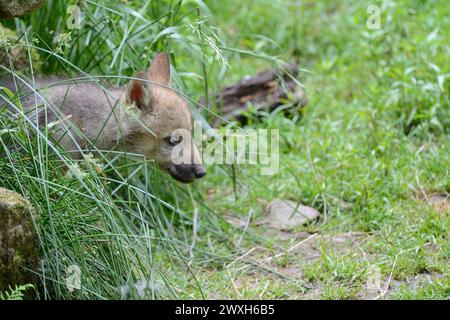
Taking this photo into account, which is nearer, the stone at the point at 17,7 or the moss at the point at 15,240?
the moss at the point at 15,240

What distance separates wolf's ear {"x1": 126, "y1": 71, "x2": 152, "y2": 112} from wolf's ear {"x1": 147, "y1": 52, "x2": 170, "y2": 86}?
0.56 feet

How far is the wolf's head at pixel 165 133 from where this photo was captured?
526 cm

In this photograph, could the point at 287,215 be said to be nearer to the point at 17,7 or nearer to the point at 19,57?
the point at 19,57

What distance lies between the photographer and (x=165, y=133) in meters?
5.29

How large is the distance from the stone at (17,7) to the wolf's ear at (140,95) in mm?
750

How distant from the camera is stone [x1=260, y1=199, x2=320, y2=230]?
18.5 ft

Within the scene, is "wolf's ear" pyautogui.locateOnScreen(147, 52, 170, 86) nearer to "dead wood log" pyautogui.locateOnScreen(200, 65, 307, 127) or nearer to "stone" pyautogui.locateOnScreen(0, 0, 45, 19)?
"stone" pyautogui.locateOnScreen(0, 0, 45, 19)

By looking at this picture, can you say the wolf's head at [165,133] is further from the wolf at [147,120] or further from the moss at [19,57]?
the moss at [19,57]

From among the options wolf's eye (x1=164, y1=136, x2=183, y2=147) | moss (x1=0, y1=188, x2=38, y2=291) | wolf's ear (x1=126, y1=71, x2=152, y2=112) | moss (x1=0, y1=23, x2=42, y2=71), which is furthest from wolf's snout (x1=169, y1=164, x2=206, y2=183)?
moss (x1=0, y1=188, x2=38, y2=291)

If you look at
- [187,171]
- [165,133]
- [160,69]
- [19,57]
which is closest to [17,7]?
[19,57]

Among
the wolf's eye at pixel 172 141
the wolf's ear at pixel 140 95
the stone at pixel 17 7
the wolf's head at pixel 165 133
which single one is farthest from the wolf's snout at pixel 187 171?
the stone at pixel 17 7

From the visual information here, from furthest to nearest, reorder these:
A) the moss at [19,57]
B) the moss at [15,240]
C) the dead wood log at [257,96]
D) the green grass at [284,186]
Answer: the dead wood log at [257,96]
the moss at [19,57]
the green grass at [284,186]
the moss at [15,240]

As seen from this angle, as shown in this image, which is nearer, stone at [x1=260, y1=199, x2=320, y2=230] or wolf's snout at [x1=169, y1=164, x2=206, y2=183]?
wolf's snout at [x1=169, y1=164, x2=206, y2=183]

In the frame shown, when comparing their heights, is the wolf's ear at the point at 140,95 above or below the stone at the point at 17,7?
below
